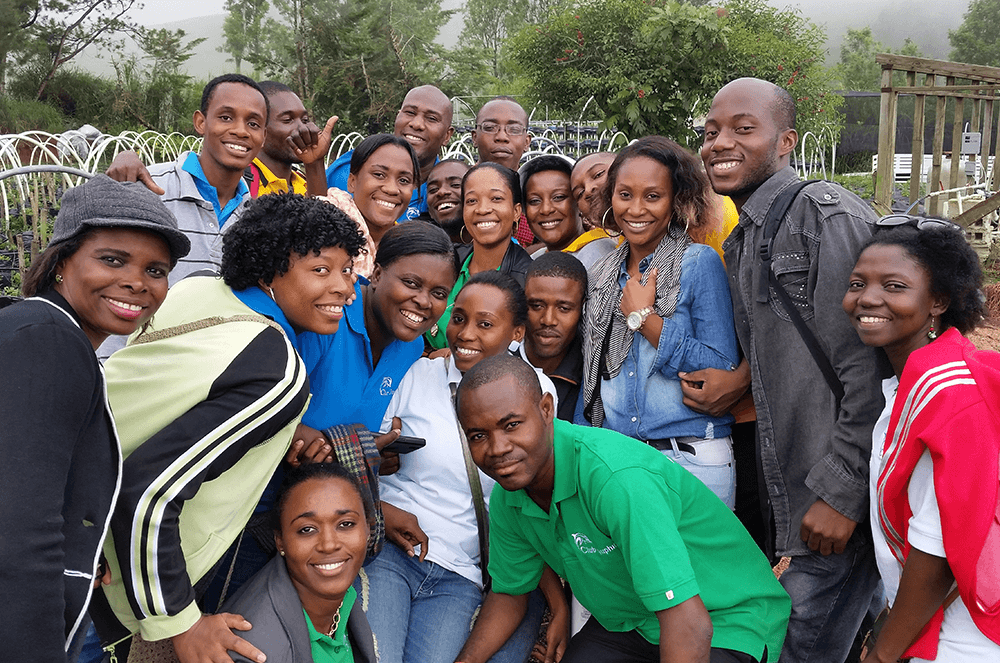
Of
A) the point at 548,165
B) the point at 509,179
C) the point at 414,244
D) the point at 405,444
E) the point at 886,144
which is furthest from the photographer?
the point at 886,144

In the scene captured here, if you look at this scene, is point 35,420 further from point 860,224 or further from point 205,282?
point 860,224

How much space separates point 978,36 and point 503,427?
61.4 m

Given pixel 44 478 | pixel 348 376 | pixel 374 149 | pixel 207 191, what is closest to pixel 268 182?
pixel 207 191

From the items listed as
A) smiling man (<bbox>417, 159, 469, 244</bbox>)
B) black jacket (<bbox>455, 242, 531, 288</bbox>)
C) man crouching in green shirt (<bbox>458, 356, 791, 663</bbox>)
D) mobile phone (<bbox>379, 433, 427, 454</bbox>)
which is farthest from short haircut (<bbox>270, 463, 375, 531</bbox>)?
smiling man (<bbox>417, 159, 469, 244</bbox>)

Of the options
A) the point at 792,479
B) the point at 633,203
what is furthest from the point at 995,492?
the point at 633,203

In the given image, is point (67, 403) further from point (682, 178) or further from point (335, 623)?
point (682, 178)

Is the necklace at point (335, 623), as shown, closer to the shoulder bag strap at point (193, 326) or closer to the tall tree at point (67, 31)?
the shoulder bag strap at point (193, 326)

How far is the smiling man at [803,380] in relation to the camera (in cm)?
271

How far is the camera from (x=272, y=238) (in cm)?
258

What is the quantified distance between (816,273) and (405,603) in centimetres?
199

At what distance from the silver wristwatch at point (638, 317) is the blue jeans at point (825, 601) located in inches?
41.1

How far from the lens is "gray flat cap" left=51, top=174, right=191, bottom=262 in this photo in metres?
1.93

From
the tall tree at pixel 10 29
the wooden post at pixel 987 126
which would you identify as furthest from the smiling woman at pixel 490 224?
the tall tree at pixel 10 29

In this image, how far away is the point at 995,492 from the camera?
6.93ft
